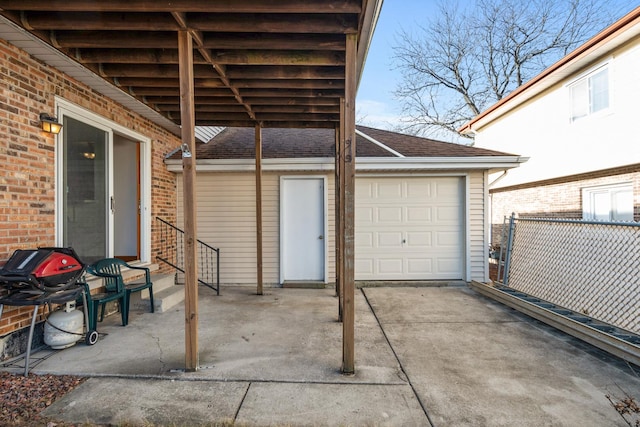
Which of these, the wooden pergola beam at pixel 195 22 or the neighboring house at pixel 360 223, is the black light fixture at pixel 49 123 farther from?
the neighboring house at pixel 360 223

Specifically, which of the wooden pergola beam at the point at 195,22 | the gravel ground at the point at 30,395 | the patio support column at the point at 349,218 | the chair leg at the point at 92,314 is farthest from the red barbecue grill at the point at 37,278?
the patio support column at the point at 349,218

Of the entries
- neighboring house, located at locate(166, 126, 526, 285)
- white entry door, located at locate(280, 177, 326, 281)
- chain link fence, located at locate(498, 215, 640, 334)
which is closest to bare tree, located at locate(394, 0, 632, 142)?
neighboring house, located at locate(166, 126, 526, 285)

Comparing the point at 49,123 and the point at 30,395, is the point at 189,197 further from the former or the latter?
the point at 49,123

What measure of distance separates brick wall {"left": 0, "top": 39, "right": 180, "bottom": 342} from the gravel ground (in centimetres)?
66

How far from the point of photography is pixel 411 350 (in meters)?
3.59

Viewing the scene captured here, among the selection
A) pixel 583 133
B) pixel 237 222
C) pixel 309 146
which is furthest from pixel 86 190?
pixel 583 133

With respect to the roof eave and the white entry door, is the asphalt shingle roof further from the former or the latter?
the white entry door

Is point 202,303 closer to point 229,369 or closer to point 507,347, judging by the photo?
point 229,369

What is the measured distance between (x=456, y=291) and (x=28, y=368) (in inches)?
239

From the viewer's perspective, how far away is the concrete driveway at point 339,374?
2449 millimetres

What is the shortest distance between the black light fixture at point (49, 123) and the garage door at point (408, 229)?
4.75 m

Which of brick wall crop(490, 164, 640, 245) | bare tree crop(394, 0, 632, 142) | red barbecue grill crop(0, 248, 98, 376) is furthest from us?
bare tree crop(394, 0, 632, 142)

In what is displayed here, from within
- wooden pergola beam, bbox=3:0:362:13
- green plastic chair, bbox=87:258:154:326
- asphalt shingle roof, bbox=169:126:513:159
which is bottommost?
green plastic chair, bbox=87:258:154:326

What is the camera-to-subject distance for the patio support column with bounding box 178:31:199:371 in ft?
9.93
